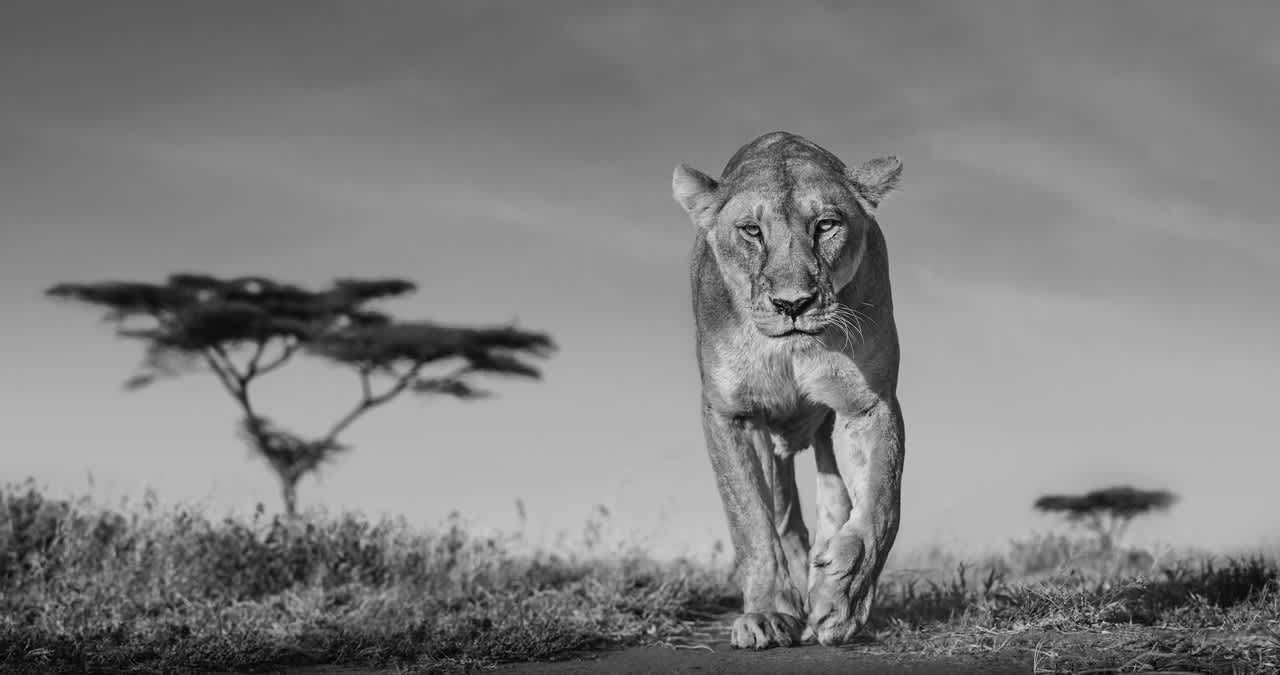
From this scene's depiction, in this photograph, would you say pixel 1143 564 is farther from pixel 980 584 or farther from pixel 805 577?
pixel 805 577

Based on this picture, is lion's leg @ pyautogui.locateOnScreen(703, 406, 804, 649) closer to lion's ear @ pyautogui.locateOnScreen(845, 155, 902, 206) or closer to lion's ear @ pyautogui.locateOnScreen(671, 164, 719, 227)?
lion's ear @ pyautogui.locateOnScreen(671, 164, 719, 227)

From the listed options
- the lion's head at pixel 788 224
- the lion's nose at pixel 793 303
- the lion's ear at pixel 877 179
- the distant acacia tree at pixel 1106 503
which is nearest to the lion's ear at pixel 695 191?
the lion's head at pixel 788 224

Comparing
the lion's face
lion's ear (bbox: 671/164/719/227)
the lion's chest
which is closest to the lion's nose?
the lion's face

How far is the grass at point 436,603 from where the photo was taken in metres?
5.85

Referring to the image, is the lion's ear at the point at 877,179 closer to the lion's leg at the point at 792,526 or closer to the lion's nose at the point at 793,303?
the lion's nose at the point at 793,303

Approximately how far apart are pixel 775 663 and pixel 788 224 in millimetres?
1924

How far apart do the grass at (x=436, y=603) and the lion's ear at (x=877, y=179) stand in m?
2.05

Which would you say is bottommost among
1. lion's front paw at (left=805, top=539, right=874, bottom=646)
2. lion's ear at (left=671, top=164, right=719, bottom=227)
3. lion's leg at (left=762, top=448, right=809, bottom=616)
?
lion's front paw at (left=805, top=539, right=874, bottom=646)

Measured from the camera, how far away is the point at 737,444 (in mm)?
6203

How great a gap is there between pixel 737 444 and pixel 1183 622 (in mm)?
2323

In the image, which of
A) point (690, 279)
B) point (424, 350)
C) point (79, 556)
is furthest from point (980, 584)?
point (424, 350)

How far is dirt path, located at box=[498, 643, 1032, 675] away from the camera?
212 inches

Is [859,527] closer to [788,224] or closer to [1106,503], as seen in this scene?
[788,224]

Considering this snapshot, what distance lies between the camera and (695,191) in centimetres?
625
